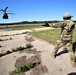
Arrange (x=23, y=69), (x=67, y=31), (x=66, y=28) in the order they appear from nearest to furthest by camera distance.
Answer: (x=23, y=69) → (x=66, y=28) → (x=67, y=31)

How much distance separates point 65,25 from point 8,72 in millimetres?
3486

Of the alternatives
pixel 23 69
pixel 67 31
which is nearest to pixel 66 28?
pixel 67 31

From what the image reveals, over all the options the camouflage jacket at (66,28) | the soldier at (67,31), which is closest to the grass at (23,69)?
the soldier at (67,31)

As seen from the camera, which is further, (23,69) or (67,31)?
(67,31)

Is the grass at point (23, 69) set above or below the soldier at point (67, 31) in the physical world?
below

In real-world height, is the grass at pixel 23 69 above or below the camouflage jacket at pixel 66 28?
below

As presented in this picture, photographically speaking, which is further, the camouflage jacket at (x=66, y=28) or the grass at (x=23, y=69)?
the camouflage jacket at (x=66, y=28)

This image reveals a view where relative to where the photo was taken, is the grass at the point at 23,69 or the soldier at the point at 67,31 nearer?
the grass at the point at 23,69

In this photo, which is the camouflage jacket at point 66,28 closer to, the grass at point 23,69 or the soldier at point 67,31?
the soldier at point 67,31

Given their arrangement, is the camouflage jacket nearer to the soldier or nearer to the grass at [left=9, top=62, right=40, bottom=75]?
the soldier

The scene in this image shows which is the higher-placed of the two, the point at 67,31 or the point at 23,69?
the point at 67,31

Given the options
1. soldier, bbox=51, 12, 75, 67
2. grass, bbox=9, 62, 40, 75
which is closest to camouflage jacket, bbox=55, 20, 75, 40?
soldier, bbox=51, 12, 75, 67

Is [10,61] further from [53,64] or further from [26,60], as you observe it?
[53,64]

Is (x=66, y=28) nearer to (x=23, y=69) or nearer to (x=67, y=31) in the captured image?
(x=67, y=31)
